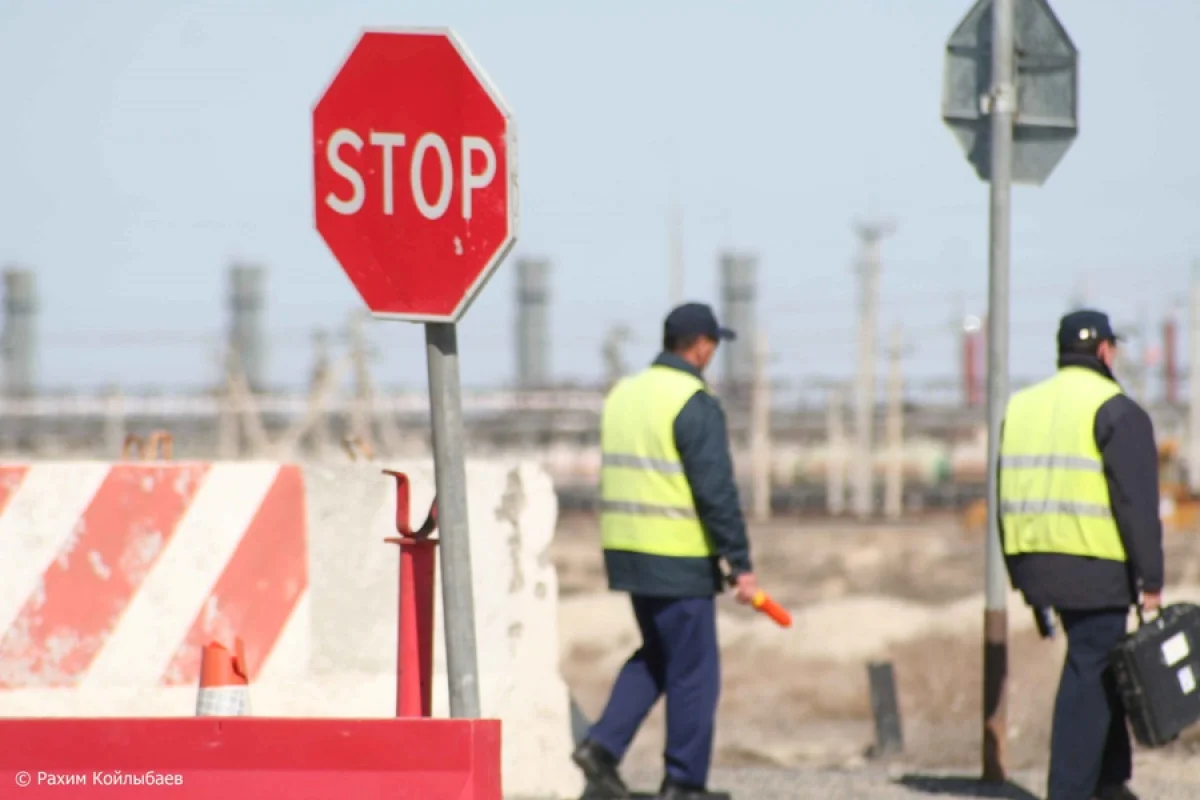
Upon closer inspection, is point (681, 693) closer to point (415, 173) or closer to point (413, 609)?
point (413, 609)

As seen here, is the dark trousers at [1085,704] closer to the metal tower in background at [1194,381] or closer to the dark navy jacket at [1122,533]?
the dark navy jacket at [1122,533]

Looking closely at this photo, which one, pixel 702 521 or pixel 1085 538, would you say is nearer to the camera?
pixel 1085 538

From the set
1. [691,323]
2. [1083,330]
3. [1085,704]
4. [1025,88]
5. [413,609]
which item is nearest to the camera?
[413,609]

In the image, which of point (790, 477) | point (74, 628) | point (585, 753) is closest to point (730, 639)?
point (585, 753)

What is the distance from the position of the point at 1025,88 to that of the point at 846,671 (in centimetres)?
777

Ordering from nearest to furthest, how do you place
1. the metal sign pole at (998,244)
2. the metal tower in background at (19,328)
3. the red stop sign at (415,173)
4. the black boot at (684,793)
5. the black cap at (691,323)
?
the red stop sign at (415,173), the black boot at (684,793), the black cap at (691,323), the metal sign pole at (998,244), the metal tower in background at (19,328)

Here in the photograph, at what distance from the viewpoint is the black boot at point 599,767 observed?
8203 mm

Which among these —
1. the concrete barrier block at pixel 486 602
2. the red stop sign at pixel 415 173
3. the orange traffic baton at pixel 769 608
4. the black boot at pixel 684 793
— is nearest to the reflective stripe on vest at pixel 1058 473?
the orange traffic baton at pixel 769 608

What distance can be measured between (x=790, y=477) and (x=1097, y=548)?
6130 cm

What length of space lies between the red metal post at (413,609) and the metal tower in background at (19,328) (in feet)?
295

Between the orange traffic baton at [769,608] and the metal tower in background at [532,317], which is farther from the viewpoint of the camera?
the metal tower in background at [532,317]

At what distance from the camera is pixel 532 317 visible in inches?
3839

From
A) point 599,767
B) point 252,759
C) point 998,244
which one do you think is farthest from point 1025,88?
point 252,759

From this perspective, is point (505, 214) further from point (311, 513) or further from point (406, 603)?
point (311, 513)
